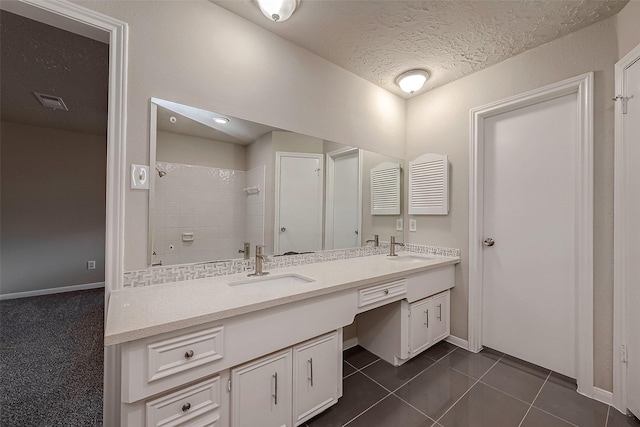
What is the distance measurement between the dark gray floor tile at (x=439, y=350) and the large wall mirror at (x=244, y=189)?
107 cm

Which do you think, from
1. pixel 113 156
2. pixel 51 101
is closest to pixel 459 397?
pixel 113 156

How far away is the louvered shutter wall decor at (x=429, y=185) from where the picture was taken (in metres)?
2.32

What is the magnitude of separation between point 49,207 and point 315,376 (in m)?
4.85

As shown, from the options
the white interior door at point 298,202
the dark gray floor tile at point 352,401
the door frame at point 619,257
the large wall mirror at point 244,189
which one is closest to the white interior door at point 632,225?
the door frame at point 619,257

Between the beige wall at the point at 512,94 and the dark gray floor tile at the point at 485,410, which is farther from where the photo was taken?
the beige wall at the point at 512,94

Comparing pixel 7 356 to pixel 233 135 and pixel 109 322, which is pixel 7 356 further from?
pixel 233 135

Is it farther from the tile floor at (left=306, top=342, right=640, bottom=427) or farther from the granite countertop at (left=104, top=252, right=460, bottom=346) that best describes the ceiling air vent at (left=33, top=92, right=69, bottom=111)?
the tile floor at (left=306, top=342, right=640, bottom=427)

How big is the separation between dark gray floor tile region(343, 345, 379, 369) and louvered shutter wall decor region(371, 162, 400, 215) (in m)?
1.23

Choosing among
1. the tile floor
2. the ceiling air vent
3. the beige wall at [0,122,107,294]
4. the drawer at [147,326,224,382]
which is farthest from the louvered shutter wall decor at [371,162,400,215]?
the beige wall at [0,122,107,294]

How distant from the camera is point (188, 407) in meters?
0.95

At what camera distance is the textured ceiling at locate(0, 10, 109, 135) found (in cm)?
180

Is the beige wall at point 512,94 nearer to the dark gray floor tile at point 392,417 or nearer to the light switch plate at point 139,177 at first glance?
the dark gray floor tile at point 392,417

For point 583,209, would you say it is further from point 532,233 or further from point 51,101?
point 51,101

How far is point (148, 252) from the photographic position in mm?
1300
